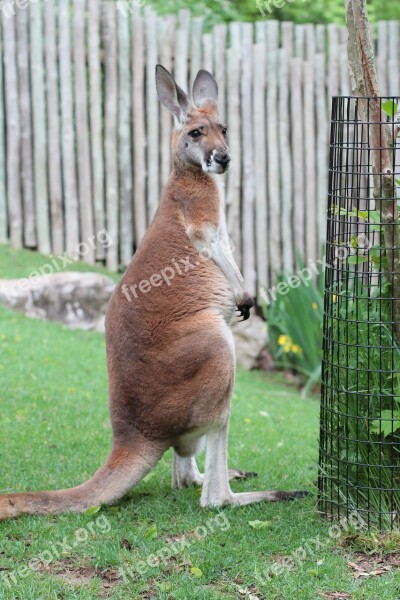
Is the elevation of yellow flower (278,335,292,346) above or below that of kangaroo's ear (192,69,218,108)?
below

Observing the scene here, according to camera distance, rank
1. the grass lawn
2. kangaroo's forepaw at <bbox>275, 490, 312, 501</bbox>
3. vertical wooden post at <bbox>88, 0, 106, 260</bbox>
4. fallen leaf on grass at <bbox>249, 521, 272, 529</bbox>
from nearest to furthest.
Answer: the grass lawn, fallen leaf on grass at <bbox>249, 521, 272, 529</bbox>, kangaroo's forepaw at <bbox>275, 490, 312, 501</bbox>, vertical wooden post at <bbox>88, 0, 106, 260</bbox>

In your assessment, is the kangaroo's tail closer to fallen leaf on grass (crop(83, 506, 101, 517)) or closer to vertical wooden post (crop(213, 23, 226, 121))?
fallen leaf on grass (crop(83, 506, 101, 517))

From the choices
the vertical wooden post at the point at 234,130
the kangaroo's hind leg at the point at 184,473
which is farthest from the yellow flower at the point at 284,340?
the kangaroo's hind leg at the point at 184,473

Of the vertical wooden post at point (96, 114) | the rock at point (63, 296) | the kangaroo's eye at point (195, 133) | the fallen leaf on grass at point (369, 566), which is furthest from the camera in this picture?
the vertical wooden post at point (96, 114)

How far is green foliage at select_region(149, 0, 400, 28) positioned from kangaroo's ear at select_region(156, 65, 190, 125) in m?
7.80

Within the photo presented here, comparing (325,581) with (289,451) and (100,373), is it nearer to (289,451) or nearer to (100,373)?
(289,451)

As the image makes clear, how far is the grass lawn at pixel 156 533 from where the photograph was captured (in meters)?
3.95

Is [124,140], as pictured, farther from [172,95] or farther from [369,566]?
[369,566]

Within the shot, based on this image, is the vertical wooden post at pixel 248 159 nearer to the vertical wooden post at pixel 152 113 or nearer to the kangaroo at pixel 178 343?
the vertical wooden post at pixel 152 113

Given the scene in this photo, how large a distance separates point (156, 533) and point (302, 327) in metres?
4.76

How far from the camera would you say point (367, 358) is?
4.46m

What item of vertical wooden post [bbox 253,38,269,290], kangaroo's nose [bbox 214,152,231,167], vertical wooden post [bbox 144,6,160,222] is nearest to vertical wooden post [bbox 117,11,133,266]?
vertical wooden post [bbox 144,6,160,222]

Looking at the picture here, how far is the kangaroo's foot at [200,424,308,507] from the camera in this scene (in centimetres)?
467

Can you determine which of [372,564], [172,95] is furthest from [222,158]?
[372,564]
